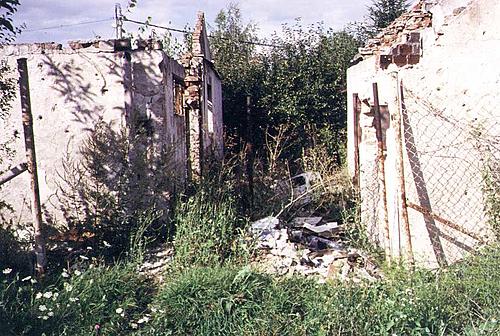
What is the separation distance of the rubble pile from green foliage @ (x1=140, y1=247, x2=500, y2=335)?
402mm

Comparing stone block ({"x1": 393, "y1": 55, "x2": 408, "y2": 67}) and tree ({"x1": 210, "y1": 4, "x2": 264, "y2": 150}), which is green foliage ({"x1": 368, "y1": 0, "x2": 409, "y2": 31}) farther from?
stone block ({"x1": 393, "y1": 55, "x2": 408, "y2": 67})

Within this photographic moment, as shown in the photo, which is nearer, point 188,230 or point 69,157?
point 188,230

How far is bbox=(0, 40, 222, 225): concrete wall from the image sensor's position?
22.1 feet

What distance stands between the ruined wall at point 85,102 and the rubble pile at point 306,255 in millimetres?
1532

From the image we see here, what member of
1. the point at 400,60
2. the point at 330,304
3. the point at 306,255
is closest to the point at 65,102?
the point at 306,255

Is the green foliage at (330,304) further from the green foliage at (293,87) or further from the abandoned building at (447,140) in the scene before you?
the green foliage at (293,87)

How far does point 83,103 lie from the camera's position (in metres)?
6.76

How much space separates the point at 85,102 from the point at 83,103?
31 millimetres

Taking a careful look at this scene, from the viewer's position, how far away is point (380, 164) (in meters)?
6.00

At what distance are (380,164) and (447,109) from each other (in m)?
0.92

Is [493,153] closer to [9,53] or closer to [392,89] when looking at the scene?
[392,89]

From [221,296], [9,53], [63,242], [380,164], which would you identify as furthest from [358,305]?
[9,53]

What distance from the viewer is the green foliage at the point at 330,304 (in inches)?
169

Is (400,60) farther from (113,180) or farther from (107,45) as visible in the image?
(113,180)
